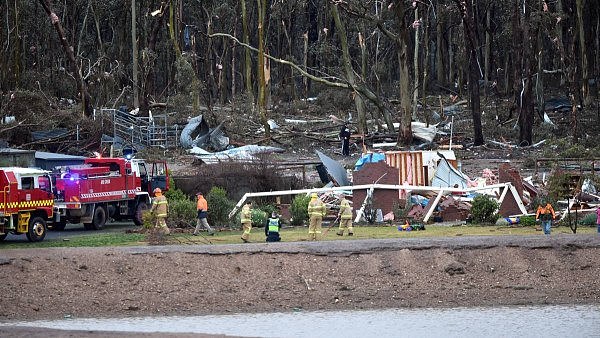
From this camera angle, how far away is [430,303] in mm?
23062

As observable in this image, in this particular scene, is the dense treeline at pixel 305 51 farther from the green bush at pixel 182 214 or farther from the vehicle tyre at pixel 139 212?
the green bush at pixel 182 214

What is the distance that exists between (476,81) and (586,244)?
2912 centimetres

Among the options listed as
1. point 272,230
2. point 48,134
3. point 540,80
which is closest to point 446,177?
point 272,230

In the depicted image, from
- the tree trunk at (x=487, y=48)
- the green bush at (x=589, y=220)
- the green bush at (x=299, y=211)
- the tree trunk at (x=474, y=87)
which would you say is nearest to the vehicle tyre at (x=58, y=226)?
the green bush at (x=299, y=211)

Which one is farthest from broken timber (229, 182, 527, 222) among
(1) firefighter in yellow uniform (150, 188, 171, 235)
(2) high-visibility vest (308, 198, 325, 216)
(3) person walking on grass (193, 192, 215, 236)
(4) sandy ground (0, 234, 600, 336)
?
(4) sandy ground (0, 234, 600, 336)

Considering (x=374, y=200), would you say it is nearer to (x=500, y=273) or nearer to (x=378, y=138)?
(x=500, y=273)

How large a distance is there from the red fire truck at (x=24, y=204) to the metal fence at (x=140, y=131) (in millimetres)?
21545

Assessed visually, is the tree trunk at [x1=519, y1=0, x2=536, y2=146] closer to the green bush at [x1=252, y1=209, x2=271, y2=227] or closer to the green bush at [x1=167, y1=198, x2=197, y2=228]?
the green bush at [x1=252, y1=209, x2=271, y2=227]

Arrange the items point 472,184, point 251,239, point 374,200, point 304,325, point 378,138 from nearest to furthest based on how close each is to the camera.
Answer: point 304,325, point 251,239, point 374,200, point 472,184, point 378,138

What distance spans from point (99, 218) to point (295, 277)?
38.0ft

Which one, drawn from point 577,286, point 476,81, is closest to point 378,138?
point 476,81

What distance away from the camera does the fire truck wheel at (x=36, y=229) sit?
2797 cm

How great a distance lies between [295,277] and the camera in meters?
23.6

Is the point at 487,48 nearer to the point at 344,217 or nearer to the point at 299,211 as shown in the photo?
the point at 299,211
